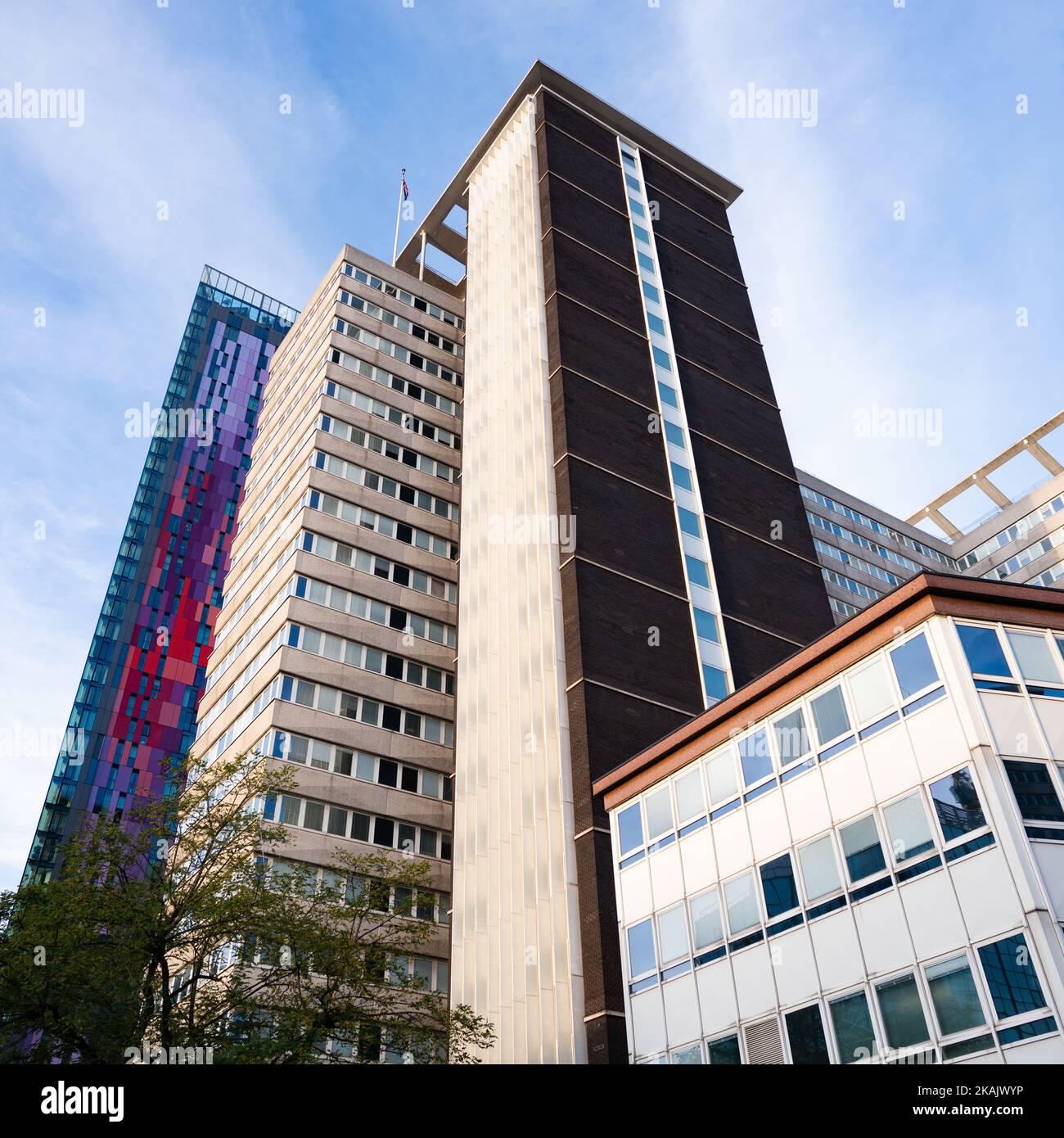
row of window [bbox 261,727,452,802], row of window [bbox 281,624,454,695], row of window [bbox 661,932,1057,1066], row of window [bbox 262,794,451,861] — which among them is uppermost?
row of window [bbox 281,624,454,695]

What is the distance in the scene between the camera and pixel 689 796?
2597cm

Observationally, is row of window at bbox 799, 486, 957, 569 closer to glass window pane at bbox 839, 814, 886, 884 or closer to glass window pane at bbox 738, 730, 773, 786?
glass window pane at bbox 738, 730, 773, 786

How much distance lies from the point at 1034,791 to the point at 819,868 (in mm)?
4643

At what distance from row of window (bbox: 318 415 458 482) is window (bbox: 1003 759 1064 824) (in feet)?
131

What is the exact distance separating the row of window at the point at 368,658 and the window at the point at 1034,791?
31.3 metres

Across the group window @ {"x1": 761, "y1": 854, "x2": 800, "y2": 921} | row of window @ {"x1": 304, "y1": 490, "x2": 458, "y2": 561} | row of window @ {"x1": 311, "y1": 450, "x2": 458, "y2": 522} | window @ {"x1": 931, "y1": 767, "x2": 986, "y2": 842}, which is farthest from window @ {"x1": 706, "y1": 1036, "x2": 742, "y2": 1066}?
row of window @ {"x1": 311, "y1": 450, "x2": 458, "y2": 522}

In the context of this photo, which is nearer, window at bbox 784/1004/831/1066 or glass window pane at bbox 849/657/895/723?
window at bbox 784/1004/831/1066

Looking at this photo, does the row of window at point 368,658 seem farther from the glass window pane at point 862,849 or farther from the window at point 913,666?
the window at point 913,666

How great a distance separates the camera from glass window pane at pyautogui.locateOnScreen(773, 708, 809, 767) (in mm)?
23156

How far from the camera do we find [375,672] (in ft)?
151

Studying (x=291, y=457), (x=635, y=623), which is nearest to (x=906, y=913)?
(x=635, y=623)

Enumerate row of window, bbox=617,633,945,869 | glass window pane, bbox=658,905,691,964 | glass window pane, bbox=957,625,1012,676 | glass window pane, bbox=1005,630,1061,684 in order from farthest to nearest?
glass window pane, bbox=658,905,691,964 → row of window, bbox=617,633,945,869 → glass window pane, bbox=1005,630,1061,684 → glass window pane, bbox=957,625,1012,676

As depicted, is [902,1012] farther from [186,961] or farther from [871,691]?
[186,961]
